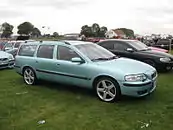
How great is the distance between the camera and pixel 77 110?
6098mm

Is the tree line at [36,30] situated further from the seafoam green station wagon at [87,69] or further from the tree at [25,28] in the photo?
the seafoam green station wagon at [87,69]

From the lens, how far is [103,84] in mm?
6789

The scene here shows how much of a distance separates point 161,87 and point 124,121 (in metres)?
3.26

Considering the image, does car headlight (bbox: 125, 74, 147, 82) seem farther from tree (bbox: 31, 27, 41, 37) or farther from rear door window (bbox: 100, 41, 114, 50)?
tree (bbox: 31, 27, 41, 37)

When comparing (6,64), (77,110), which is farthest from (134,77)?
(6,64)

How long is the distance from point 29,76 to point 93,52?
91.8 inches

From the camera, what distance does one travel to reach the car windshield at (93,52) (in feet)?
24.3

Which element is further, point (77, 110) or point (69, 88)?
point (69, 88)

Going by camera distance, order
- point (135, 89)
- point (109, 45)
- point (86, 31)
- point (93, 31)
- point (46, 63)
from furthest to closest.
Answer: point (93, 31), point (86, 31), point (109, 45), point (46, 63), point (135, 89)

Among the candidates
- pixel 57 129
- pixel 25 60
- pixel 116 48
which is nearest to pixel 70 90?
pixel 25 60

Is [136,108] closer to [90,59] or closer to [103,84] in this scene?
[103,84]

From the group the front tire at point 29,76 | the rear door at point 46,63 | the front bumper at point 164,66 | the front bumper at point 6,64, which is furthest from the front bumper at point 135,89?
the front bumper at point 6,64

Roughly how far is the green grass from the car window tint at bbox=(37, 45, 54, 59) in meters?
0.98

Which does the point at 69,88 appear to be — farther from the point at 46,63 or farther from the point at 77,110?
the point at 77,110
